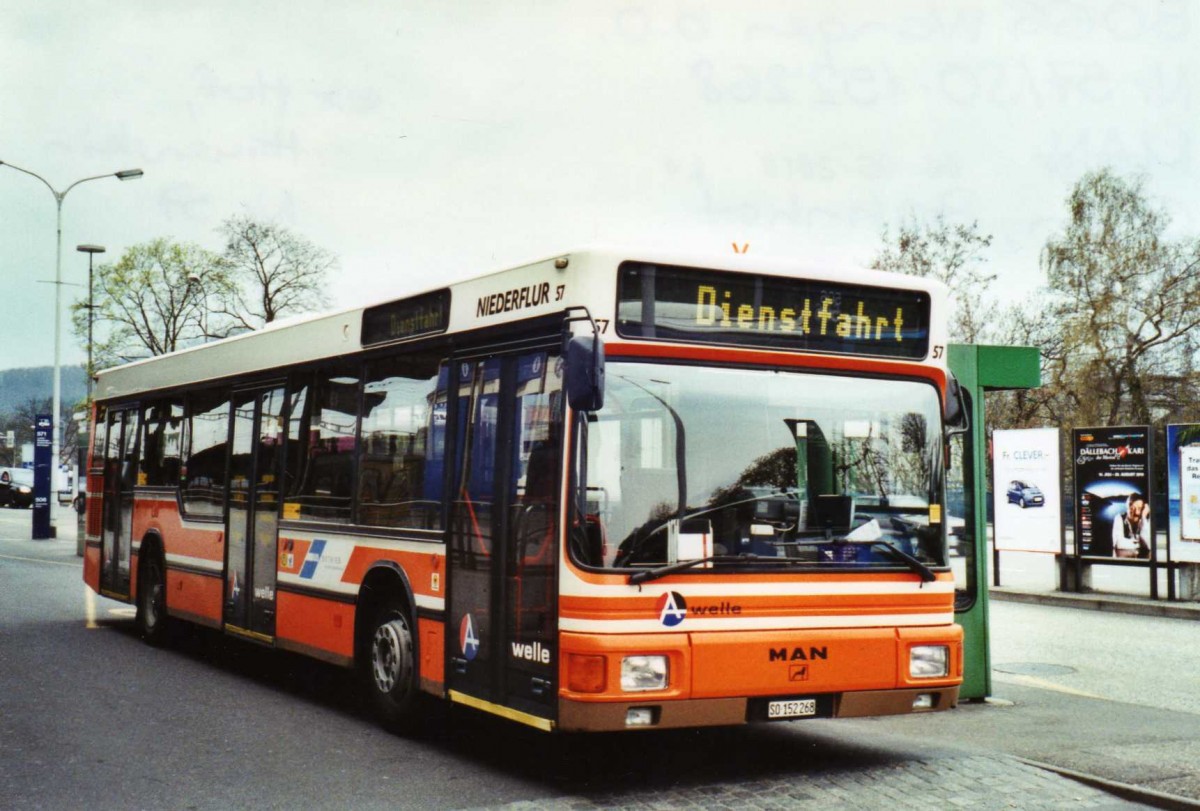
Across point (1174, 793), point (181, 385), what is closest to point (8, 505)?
point (181, 385)

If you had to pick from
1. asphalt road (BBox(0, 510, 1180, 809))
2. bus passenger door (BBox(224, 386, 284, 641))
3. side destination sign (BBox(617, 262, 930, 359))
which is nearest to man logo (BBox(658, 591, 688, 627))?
asphalt road (BBox(0, 510, 1180, 809))

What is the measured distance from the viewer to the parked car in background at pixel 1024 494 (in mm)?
20188

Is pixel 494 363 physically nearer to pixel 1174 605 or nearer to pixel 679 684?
pixel 679 684

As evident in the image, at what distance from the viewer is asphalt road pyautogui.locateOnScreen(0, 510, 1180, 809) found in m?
7.19

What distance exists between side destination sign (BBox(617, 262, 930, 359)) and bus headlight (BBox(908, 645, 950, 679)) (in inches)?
65.5

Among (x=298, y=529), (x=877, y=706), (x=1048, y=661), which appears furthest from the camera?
(x=1048, y=661)

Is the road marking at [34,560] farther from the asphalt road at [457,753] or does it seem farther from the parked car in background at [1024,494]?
the parked car in background at [1024,494]

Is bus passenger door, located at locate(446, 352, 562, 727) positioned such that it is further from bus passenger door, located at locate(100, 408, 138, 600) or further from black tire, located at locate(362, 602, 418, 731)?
bus passenger door, located at locate(100, 408, 138, 600)

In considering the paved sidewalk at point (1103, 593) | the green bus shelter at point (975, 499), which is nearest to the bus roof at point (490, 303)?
the green bus shelter at point (975, 499)

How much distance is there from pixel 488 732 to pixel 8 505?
61.8 metres

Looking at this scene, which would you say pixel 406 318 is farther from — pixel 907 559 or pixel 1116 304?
pixel 1116 304

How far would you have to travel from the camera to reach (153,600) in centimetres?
1399

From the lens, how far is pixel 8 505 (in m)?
64.6

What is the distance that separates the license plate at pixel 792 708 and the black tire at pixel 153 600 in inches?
327
